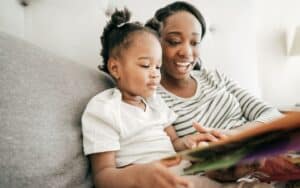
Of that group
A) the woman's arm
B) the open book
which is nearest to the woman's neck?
the woman's arm

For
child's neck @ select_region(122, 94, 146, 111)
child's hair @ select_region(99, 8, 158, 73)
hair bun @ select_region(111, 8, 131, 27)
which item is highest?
hair bun @ select_region(111, 8, 131, 27)

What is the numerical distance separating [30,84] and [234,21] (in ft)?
3.13

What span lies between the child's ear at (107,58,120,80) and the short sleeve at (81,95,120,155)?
13 cm

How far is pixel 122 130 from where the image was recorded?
0.64 meters

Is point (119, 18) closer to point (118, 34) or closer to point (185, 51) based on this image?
point (118, 34)

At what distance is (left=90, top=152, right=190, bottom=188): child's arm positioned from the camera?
439mm

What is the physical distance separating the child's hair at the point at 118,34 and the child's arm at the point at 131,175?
0.88 ft

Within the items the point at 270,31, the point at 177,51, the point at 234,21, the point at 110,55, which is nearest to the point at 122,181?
the point at 110,55

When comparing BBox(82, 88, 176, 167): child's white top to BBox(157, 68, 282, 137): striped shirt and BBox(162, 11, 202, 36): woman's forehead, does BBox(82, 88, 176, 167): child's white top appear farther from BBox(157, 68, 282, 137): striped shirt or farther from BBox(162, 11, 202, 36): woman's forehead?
BBox(162, 11, 202, 36): woman's forehead

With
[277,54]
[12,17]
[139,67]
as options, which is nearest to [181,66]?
[139,67]

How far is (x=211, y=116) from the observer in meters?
0.88

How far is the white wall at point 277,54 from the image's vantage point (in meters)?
1.69

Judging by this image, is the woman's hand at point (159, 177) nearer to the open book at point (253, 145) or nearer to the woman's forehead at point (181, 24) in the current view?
the open book at point (253, 145)

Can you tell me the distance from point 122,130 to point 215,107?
0.35 m
